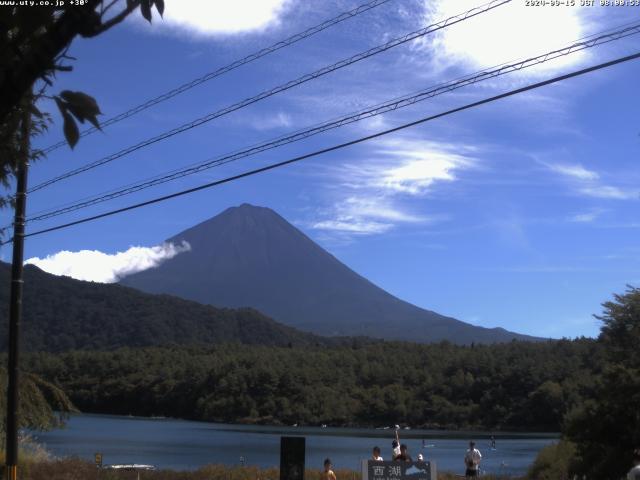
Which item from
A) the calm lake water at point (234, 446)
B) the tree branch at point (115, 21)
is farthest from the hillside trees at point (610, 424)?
the tree branch at point (115, 21)

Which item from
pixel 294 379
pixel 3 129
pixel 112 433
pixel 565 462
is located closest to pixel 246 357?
pixel 294 379

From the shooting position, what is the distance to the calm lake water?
2025 inches

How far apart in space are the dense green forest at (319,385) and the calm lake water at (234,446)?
777 centimetres

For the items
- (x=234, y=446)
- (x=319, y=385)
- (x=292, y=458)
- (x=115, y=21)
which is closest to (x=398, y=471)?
(x=292, y=458)

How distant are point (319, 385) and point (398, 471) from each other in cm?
10636

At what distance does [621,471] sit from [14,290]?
50.4 ft

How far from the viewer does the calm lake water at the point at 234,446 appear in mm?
51425

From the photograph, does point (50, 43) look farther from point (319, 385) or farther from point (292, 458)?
point (319, 385)

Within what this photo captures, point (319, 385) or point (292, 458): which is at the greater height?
point (292, 458)

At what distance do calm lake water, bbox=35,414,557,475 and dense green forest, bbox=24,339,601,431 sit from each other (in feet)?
25.5

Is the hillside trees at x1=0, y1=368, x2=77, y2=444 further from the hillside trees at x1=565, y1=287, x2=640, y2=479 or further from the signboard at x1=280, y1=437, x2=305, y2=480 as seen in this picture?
the hillside trees at x1=565, y1=287, x2=640, y2=479

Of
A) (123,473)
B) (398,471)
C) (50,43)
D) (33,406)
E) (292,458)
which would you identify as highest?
(50,43)

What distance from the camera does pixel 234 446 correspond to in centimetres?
6869

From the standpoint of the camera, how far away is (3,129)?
3539mm
